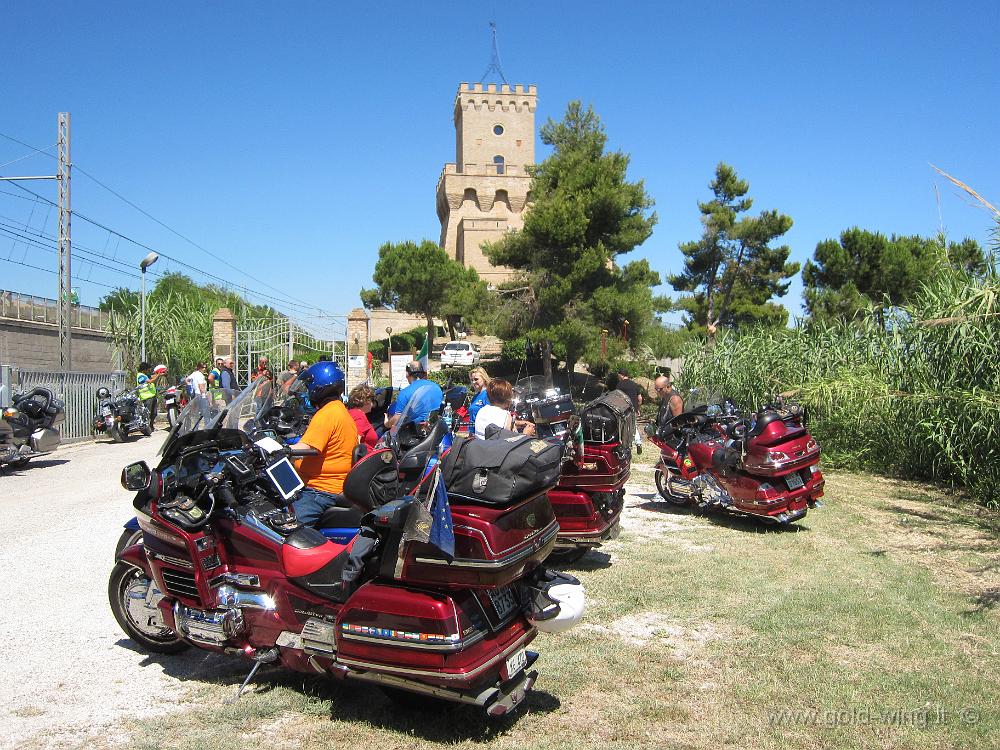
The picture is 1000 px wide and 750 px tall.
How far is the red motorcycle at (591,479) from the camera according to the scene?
6.81 meters

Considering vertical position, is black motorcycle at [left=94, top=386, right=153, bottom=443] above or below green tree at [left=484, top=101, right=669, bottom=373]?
below

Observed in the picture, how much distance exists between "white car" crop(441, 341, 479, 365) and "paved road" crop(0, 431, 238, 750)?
1222 inches

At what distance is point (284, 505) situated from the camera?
4586mm

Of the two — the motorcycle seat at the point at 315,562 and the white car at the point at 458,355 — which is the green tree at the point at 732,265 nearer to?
the white car at the point at 458,355

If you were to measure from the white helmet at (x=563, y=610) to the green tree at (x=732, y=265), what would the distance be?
36.7m

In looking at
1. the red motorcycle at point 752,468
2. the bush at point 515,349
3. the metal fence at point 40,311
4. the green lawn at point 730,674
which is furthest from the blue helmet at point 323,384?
the bush at point 515,349

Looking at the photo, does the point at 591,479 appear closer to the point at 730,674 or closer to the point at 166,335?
the point at 730,674

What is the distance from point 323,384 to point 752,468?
5020mm

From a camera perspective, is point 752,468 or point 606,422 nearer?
point 606,422

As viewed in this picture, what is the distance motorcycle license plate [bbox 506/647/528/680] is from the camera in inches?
146

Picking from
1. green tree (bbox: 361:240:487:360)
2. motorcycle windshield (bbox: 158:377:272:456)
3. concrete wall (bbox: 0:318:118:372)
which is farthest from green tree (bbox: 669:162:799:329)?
motorcycle windshield (bbox: 158:377:272:456)

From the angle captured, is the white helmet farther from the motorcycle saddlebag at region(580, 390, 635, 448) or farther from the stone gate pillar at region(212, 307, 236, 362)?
the stone gate pillar at region(212, 307, 236, 362)

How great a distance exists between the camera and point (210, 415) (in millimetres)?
5090

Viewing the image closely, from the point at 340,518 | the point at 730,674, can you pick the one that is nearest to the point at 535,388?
the point at 340,518
